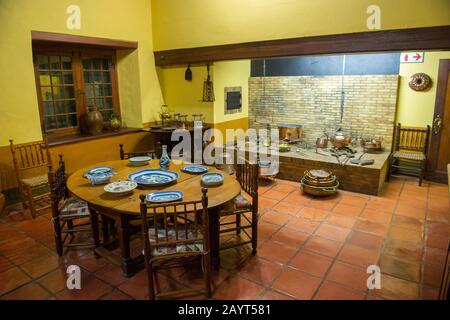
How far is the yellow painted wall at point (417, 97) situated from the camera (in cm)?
510

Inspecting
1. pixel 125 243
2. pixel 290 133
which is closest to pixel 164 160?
pixel 125 243

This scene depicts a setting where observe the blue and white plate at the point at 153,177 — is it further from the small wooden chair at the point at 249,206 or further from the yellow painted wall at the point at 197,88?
the yellow painted wall at the point at 197,88

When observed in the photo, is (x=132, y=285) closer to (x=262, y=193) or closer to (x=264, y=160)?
(x=262, y=193)

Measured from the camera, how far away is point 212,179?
9.77 feet

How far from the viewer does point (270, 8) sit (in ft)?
14.5

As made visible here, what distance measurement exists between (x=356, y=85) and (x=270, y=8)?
92.2 inches

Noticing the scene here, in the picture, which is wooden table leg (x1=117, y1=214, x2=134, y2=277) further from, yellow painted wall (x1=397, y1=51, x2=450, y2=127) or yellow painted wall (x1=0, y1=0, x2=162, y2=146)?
yellow painted wall (x1=397, y1=51, x2=450, y2=127)

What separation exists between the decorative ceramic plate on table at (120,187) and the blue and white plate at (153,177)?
0.11 meters

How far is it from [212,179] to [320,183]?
2.15m

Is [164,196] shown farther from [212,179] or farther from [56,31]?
[56,31]

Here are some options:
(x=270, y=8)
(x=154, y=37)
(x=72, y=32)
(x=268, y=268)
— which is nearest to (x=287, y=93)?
(x=270, y=8)

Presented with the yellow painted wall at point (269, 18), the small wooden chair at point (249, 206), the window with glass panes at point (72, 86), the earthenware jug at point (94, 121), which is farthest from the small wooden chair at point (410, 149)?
the window with glass panes at point (72, 86)

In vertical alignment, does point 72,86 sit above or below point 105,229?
above

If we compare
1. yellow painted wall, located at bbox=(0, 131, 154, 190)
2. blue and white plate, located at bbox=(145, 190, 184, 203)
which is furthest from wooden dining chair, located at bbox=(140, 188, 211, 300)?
yellow painted wall, located at bbox=(0, 131, 154, 190)
